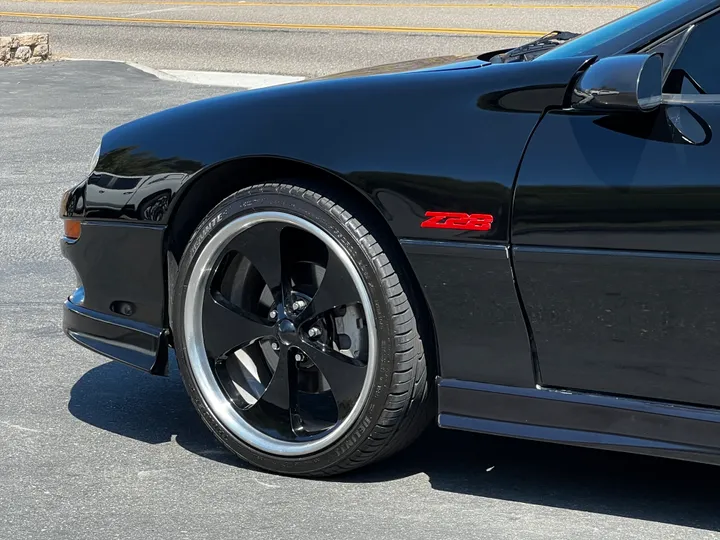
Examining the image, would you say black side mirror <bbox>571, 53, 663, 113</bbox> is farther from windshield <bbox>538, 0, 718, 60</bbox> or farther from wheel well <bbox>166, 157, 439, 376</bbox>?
wheel well <bbox>166, 157, 439, 376</bbox>

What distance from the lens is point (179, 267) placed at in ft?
12.1

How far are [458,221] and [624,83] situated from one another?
55 cm

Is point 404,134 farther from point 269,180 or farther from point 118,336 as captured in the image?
point 118,336

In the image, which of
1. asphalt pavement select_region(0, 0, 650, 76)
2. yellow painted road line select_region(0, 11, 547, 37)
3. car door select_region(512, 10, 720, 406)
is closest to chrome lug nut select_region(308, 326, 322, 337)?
car door select_region(512, 10, 720, 406)

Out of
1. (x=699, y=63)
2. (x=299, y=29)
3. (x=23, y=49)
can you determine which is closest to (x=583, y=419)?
(x=699, y=63)

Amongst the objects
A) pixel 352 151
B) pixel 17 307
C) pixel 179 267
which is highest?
pixel 352 151

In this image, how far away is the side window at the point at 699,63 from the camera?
10.0ft

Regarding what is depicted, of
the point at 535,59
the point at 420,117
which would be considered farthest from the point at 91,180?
the point at 535,59

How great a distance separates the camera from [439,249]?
3203 mm

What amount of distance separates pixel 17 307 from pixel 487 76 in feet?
9.92

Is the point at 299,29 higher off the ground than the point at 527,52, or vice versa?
the point at 527,52

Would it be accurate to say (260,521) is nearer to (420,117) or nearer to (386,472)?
(386,472)

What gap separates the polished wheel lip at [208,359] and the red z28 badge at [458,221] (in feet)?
0.90

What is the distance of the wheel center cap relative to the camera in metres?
3.54
